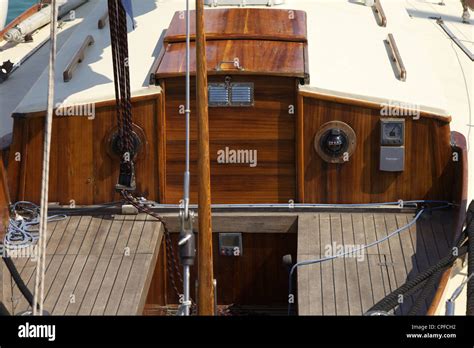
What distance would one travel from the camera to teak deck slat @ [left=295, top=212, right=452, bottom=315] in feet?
20.1

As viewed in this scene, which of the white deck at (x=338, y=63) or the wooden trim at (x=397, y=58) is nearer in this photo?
the white deck at (x=338, y=63)

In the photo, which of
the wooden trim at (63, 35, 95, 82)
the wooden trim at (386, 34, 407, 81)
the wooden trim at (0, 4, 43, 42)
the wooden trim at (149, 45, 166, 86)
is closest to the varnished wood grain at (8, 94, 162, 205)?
the wooden trim at (149, 45, 166, 86)

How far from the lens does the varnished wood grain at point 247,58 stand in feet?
23.0

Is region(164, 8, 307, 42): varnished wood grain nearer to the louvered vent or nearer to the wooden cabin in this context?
the wooden cabin

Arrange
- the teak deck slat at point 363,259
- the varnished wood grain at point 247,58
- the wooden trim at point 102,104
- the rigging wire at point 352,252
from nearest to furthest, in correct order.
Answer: the teak deck slat at point 363,259 → the rigging wire at point 352,252 → the varnished wood grain at point 247,58 → the wooden trim at point 102,104

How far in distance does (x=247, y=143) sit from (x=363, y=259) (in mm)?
1269

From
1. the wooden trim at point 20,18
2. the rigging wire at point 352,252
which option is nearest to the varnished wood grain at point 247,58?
the rigging wire at point 352,252

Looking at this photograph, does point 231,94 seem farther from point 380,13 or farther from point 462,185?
point 380,13

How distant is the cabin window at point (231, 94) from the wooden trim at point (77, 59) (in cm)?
127

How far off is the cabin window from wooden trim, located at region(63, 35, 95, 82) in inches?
49.8

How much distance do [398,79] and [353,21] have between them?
57.1 inches

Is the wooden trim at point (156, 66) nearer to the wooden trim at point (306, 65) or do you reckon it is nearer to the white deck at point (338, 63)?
the white deck at point (338, 63)

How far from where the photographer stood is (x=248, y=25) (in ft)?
25.6
